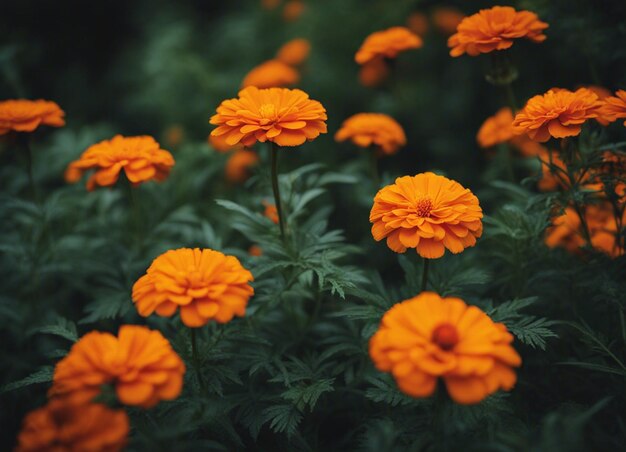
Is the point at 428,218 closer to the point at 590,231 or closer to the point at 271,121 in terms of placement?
the point at 271,121

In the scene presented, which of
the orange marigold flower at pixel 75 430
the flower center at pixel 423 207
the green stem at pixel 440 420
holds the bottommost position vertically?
the green stem at pixel 440 420

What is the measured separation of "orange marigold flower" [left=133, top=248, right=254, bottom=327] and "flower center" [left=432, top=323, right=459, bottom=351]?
20.5 inches

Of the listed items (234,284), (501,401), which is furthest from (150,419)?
(501,401)

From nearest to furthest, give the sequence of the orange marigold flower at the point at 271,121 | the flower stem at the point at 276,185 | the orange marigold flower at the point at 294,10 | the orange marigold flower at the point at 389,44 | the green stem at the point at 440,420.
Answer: the green stem at the point at 440,420 < the orange marigold flower at the point at 271,121 < the flower stem at the point at 276,185 < the orange marigold flower at the point at 389,44 < the orange marigold flower at the point at 294,10

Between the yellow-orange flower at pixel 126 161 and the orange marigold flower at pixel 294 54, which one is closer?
the yellow-orange flower at pixel 126 161

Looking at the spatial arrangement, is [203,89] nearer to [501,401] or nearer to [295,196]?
[295,196]

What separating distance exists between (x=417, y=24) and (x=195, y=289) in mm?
3236

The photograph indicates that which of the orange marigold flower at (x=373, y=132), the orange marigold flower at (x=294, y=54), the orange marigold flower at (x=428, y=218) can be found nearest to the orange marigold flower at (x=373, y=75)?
the orange marigold flower at (x=294, y=54)

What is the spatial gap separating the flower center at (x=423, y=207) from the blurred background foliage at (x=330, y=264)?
0.36 meters

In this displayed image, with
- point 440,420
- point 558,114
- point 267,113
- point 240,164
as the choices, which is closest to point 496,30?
point 558,114

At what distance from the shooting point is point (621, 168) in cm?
191

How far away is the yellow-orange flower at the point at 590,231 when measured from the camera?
2152mm

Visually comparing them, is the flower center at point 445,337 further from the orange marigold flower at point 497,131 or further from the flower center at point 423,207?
the orange marigold flower at point 497,131

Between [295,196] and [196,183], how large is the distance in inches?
33.8
